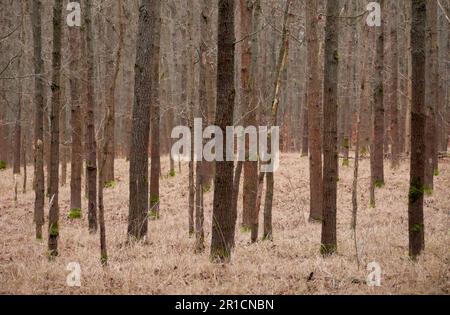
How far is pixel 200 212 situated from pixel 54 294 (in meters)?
3.30

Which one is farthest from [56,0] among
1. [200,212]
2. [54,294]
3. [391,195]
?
[391,195]

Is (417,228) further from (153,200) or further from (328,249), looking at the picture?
(153,200)

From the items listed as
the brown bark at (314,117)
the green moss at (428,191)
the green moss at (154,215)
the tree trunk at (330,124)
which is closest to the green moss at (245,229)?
the brown bark at (314,117)

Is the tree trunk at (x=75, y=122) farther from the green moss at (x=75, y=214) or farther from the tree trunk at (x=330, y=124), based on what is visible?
the tree trunk at (x=330, y=124)

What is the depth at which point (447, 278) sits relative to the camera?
5754 mm

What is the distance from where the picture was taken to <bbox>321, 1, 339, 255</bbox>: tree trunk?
24.6ft

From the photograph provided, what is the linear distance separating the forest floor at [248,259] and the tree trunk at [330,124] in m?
0.51

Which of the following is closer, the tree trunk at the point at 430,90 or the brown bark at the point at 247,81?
the brown bark at the point at 247,81

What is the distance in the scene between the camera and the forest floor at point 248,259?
19.3 ft

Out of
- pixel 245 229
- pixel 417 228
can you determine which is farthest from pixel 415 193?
pixel 245 229

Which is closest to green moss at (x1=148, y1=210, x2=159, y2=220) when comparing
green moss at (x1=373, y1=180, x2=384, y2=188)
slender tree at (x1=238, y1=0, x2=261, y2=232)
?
slender tree at (x1=238, y1=0, x2=261, y2=232)

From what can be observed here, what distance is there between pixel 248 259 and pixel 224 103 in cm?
272

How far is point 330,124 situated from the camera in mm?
7570

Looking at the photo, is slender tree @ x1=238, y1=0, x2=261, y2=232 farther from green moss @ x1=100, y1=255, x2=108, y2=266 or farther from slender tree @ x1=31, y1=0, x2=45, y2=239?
slender tree @ x1=31, y1=0, x2=45, y2=239
